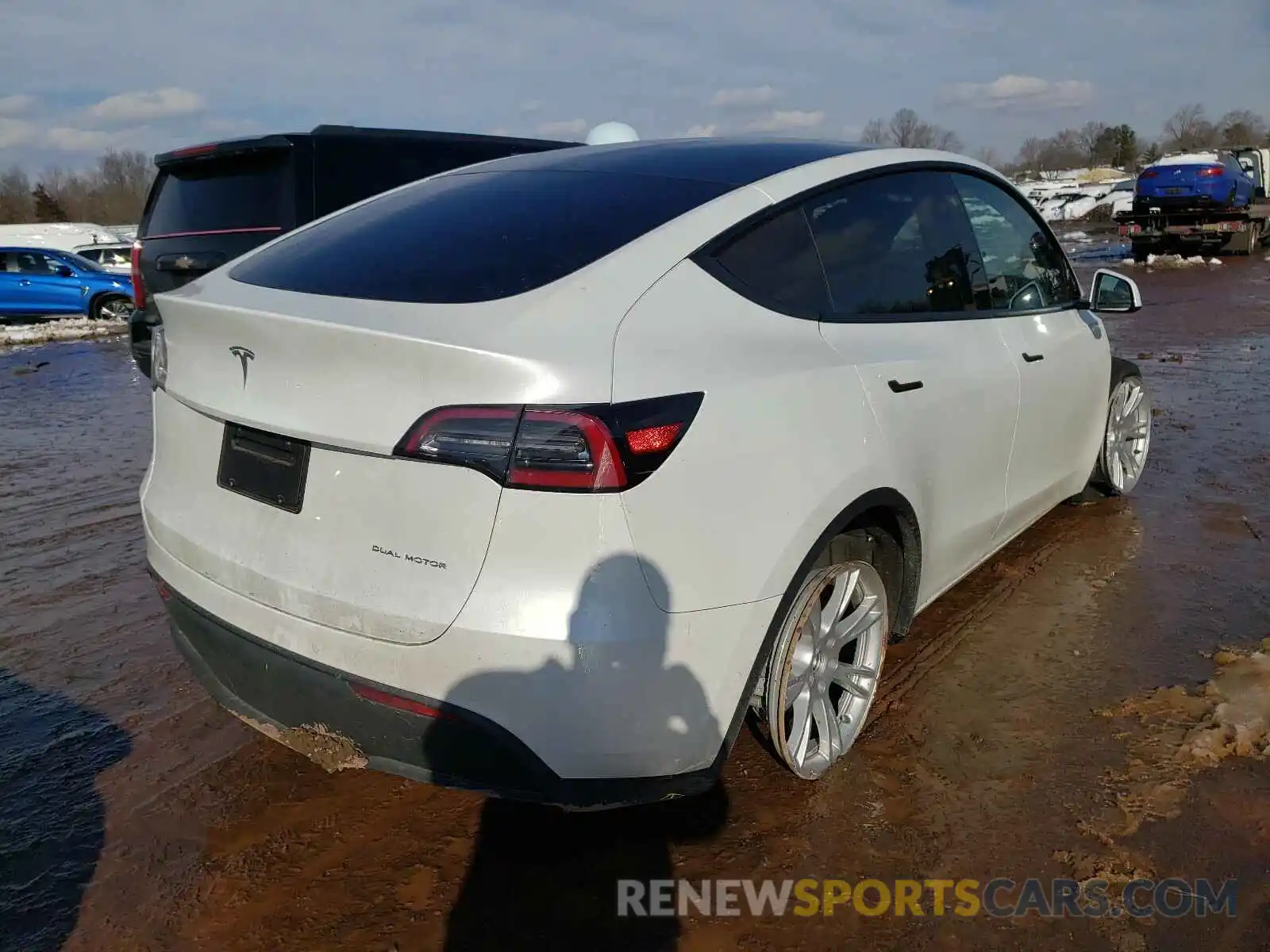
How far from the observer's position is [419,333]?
1.93 m

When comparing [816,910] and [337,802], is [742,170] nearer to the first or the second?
[816,910]

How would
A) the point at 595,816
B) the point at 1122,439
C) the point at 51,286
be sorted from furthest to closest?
the point at 51,286 < the point at 1122,439 < the point at 595,816

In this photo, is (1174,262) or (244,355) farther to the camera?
(1174,262)

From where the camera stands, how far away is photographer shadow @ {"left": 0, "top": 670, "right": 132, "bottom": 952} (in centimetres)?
224

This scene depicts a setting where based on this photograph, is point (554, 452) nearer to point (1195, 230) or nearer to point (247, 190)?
point (247, 190)

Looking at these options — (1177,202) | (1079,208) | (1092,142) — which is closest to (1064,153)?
(1092,142)

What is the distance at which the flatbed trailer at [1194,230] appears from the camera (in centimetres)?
1981

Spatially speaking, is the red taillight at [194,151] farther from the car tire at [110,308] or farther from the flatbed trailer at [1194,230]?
the flatbed trailer at [1194,230]

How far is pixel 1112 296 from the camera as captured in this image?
4227 millimetres

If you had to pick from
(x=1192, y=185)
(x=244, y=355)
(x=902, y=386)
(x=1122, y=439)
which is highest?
(x=1192, y=185)

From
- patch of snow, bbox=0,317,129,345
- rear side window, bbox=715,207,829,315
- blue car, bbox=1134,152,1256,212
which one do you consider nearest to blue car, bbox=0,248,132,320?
patch of snow, bbox=0,317,129,345

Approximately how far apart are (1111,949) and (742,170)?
219 centimetres

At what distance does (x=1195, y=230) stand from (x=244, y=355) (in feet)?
73.4

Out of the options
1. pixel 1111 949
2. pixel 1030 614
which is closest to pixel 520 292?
pixel 1111 949
